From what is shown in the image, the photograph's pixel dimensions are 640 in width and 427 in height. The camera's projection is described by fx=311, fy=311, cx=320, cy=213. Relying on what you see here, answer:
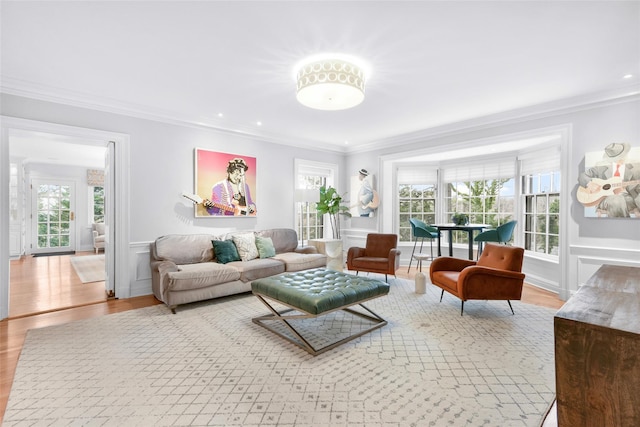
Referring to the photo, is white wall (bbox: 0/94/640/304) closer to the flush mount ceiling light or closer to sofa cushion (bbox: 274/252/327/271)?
sofa cushion (bbox: 274/252/327/271)

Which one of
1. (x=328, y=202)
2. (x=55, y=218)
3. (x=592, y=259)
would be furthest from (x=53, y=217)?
(x=592, y=259)

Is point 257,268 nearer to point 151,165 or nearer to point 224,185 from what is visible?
point 224,185

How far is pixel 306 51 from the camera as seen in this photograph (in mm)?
2689

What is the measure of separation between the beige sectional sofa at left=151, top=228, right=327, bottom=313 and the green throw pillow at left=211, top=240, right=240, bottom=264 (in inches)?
2.7

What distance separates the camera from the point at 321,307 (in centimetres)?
254

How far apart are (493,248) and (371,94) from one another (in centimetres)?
239

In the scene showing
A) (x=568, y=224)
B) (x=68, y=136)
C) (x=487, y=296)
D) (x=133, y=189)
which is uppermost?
(x=68, y=136)

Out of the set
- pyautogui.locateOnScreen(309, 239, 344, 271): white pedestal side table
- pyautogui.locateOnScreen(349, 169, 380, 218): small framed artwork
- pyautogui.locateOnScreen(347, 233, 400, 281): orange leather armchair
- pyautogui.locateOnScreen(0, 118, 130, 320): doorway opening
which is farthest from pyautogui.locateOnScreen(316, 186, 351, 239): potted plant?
pyautogui.locateOnScreen(0, 118, 130, 320): doorway opening

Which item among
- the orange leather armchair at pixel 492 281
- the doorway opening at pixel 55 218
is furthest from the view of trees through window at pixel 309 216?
the orange leather armchair at pixel 492 281

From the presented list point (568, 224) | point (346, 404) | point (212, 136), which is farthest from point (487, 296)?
point (212, 136)

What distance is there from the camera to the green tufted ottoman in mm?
2586

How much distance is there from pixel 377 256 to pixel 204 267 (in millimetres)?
2663

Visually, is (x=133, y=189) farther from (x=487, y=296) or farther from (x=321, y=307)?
(x=487, y=296)

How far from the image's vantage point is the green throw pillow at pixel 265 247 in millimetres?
4688
